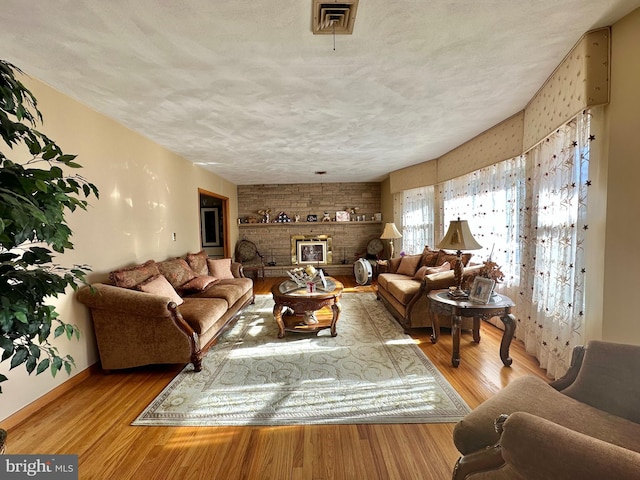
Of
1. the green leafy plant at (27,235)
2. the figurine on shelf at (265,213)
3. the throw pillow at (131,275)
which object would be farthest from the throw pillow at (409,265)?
the green leafy plant at (27,235)

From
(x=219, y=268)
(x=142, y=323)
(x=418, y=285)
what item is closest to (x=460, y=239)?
(x=418, y=285)

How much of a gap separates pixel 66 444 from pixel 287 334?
205 centimetres

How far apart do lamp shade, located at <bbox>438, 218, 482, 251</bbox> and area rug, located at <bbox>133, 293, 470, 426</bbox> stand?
114cm

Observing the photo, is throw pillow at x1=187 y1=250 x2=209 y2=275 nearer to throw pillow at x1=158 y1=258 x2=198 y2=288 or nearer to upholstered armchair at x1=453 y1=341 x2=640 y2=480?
throw pillow at x1=158 y1=258 x2=198 y2=288

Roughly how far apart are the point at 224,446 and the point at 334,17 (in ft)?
8.46

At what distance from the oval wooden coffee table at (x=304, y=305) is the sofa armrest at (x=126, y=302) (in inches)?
46.8

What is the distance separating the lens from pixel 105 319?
2.55 m

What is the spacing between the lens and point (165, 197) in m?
3.97

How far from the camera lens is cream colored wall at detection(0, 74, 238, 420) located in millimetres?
2199

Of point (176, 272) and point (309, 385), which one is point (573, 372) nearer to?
point (309, 385)

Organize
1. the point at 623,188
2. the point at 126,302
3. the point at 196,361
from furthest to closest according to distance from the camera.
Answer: the point at 196,361 → the point at 126,302 → the point at 623,188

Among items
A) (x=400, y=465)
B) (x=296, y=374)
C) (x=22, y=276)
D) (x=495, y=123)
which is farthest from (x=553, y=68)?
(x=22, y=276)

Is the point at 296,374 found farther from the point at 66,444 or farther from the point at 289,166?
the point at 289,166

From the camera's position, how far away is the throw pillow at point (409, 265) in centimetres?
442
